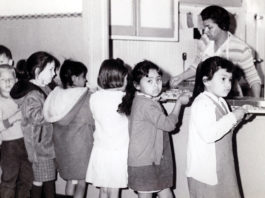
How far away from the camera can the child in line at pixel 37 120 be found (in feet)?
8.68

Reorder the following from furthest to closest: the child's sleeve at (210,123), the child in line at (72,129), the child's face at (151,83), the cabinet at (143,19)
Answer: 1. the cabinet at (143,19)
2. the child in line at (72,129)
3. the child's face at (151,83)
4. the child's sleeve at (210,123)

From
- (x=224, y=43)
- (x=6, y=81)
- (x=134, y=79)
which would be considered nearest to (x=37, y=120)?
(x=6, y=81)

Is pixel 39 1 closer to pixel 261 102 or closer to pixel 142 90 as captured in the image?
pixel 142 90

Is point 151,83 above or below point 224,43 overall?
below

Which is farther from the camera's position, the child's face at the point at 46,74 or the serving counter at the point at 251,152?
the child's face at the point at 46,74

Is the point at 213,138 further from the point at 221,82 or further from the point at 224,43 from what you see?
the point at 224,43

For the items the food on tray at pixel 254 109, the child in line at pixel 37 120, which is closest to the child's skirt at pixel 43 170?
the child in line at pixel 37 120

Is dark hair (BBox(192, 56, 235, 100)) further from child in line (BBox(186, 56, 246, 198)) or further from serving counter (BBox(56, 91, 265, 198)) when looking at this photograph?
serving counter (BBox(56, 91, 265, 198))

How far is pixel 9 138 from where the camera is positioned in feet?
9.42

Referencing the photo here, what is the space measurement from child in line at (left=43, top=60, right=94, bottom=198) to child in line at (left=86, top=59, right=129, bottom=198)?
A: 22 centimetres

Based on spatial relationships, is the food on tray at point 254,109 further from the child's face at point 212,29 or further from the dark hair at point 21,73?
the dark hair at point 21,73

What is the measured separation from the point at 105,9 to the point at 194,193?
136 cm

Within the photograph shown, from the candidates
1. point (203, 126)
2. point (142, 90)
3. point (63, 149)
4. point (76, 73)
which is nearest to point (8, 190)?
point (63, 149)

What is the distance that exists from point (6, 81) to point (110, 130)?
91 centimetres
